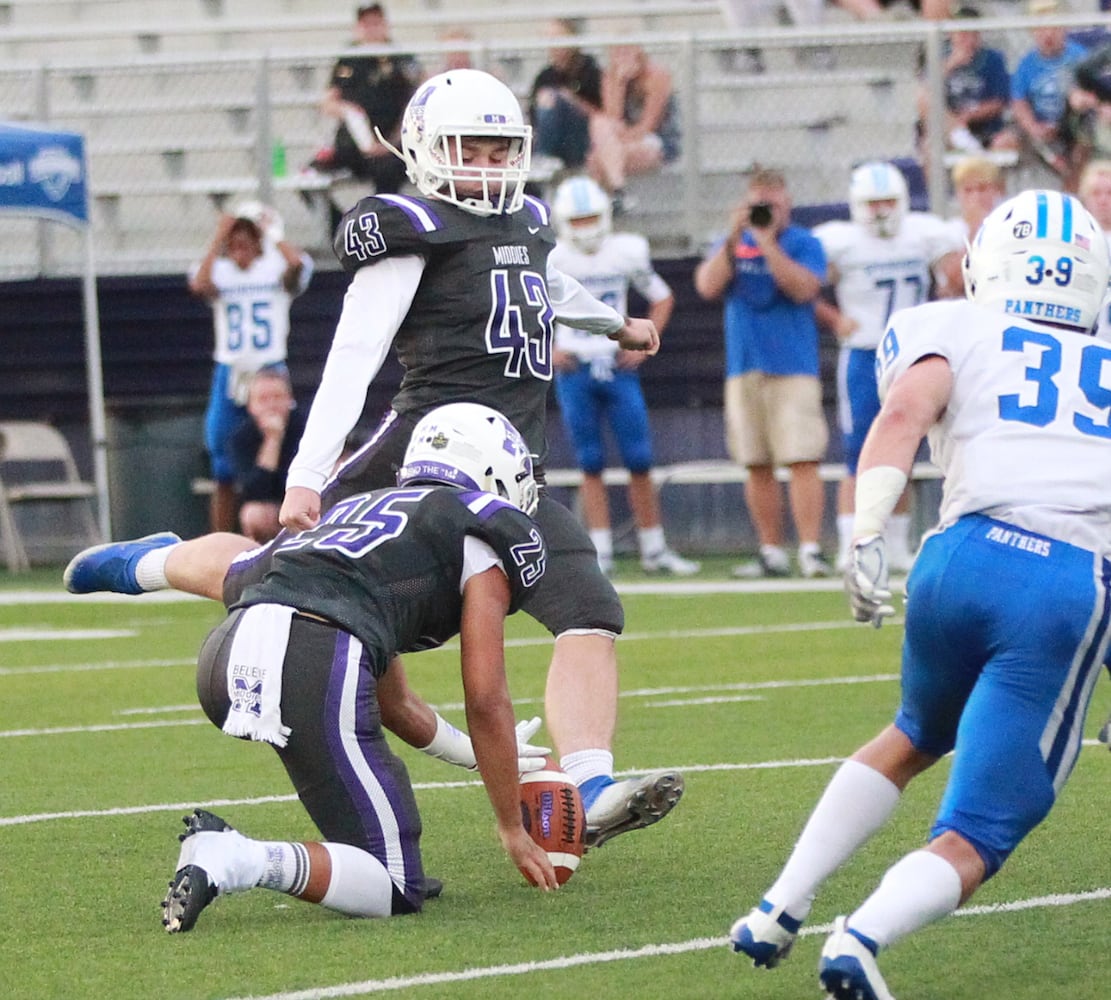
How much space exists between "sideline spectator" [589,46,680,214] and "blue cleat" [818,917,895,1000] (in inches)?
386

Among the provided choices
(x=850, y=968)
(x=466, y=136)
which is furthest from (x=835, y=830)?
(x=466, y=136)

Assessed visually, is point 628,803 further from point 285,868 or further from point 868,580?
point 868,580

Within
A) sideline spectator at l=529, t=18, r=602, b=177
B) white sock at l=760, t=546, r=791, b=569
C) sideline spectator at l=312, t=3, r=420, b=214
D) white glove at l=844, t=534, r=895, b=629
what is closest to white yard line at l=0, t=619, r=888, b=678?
white sock at l=760, t=546, r=791, b=569

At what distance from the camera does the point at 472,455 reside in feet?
14.5

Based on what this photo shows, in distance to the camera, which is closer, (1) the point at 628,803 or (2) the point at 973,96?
(1) the point at 628,803

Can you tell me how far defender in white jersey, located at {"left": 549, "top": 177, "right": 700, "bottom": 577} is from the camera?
444 inches

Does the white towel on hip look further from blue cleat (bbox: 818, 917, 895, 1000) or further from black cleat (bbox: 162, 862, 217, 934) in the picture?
blue cleat (bbox: 818, 917, 895, 1000)

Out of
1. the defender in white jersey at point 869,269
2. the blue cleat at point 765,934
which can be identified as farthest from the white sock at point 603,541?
the blue cleat at point 765,934

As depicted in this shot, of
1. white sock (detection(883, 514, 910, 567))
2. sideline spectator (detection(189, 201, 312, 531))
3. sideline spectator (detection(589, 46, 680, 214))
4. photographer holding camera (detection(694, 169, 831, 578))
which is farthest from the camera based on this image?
sideline spectator (detection(589, 46, 680, 214))

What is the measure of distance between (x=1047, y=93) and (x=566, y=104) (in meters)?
2.72

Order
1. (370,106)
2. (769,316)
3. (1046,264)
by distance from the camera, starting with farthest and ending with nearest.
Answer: (370,106) → (769,316) → (1046,264)

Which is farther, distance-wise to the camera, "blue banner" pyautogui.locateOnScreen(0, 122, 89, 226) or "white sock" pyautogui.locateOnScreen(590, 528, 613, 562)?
"blue banner" pyautogui.locateOnScreen(0, 122, 89, 226)

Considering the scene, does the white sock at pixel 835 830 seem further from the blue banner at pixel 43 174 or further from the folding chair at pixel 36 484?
the folding chair at pixel 36 484

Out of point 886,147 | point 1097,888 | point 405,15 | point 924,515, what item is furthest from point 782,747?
point 405,15
